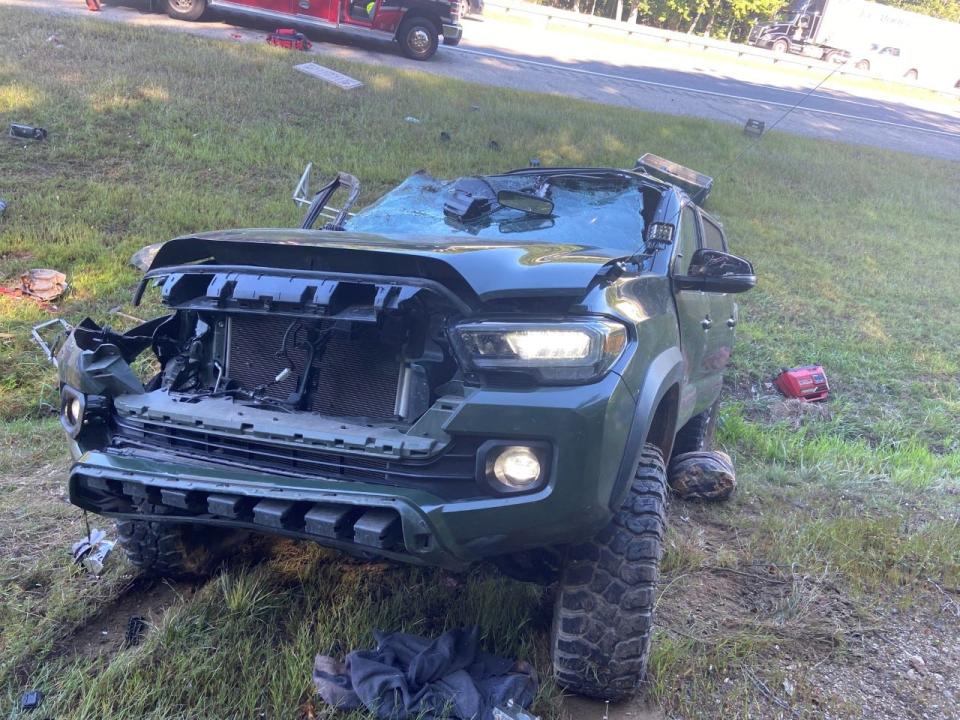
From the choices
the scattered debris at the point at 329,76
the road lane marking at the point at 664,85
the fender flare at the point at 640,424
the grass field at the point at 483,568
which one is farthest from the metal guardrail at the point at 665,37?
the fender flare at the point at 640,424

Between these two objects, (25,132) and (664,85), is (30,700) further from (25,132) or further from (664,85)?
(664,85)

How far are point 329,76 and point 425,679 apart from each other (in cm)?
1092

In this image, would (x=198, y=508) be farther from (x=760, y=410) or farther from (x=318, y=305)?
(x=760, y=410)

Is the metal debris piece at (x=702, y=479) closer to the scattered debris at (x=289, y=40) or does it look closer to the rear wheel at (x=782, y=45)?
the scattered debris at (x=289, y=40)

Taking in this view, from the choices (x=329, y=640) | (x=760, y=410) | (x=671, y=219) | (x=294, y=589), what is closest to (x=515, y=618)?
(x=329, y=640)

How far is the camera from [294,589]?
3.26m

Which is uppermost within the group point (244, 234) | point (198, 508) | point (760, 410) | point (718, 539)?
point (244, 234)

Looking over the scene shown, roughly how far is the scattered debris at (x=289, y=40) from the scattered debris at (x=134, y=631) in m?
11.8

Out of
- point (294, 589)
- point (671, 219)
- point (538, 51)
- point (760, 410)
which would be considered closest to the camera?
point (294, 589)

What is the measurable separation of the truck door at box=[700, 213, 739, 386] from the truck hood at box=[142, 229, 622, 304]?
1539mm

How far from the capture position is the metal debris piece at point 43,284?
6281 mm

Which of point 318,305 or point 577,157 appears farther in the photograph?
point 577,157

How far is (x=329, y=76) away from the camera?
12023 mm

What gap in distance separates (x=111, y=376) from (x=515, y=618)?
1676 mm
